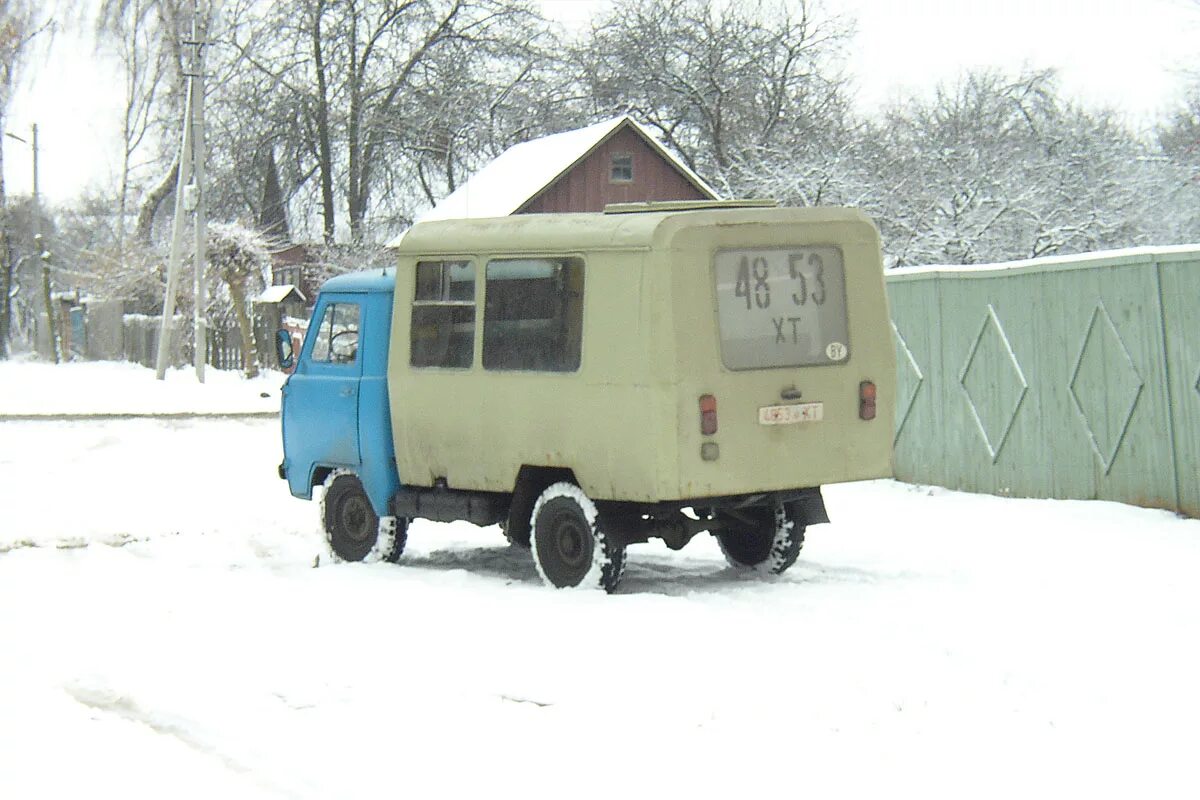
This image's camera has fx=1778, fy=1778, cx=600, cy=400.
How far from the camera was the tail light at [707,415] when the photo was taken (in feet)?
32.6

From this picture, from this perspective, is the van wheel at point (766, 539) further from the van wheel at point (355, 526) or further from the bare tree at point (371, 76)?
the bare tree at point (371, 76)

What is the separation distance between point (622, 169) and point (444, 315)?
120ft

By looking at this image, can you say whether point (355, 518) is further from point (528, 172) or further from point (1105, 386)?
point (528, 172)

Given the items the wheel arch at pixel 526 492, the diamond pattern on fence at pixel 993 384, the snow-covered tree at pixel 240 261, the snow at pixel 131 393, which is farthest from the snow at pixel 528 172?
the wheel arch at pixel 526 492

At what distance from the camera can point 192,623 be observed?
9312mm

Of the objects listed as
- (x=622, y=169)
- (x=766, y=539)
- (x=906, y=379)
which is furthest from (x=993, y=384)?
(x=622, y=169)

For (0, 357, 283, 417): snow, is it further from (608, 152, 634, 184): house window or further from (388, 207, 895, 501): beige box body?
(388, 207, 895, 501): beige box body

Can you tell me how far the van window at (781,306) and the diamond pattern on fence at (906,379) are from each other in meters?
6.46

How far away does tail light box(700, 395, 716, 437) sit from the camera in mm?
9945

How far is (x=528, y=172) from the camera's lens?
151 ft

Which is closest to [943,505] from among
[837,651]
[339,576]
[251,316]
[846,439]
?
[846,439]

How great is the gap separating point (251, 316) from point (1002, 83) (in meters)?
27.8

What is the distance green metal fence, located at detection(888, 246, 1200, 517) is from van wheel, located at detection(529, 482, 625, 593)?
551cm

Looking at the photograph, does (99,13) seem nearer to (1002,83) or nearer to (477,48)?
(477,48)
